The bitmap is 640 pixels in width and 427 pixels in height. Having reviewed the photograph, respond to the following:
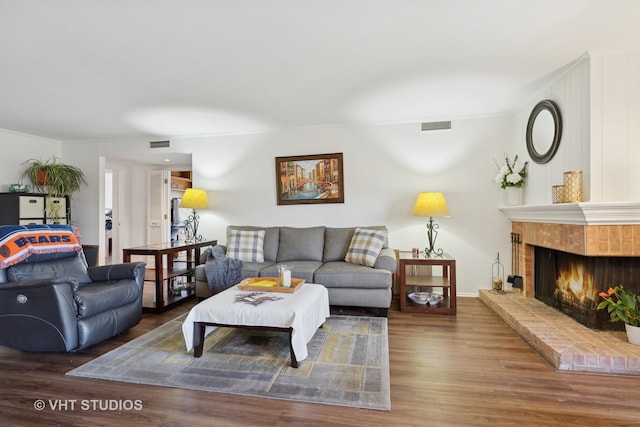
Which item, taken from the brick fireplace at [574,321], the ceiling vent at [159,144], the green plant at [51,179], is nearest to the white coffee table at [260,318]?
the brick fireplace at [574,321]

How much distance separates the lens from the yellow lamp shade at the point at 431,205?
3824mm

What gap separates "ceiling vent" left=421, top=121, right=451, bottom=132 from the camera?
165 inches

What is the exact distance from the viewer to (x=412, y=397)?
1939 mm

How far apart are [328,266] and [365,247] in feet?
1.54

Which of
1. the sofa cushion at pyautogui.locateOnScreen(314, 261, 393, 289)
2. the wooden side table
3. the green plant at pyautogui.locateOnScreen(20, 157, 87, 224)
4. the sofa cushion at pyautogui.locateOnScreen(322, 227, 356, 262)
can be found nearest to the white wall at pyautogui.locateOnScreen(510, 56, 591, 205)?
the wooden side table

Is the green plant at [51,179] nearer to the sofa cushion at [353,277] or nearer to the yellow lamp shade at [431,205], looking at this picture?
the sofa cushion at [353,277]

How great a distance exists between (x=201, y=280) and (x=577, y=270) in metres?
3.76

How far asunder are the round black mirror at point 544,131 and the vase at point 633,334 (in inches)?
61.4

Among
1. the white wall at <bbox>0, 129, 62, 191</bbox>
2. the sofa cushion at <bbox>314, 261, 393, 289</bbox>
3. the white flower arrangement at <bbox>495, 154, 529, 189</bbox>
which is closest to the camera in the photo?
the sofa cushion at <bbox>314, 261, 393, 289</bbox>

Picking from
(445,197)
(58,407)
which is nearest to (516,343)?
(445,197)

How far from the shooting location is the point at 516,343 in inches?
107

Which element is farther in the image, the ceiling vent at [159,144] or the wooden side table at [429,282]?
the ceiling vent at [159,144]

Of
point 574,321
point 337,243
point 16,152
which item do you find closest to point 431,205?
point 337,243

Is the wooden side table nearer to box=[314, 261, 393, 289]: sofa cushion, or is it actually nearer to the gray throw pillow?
box=[314, 261, 393, 289]: sofa cushion
